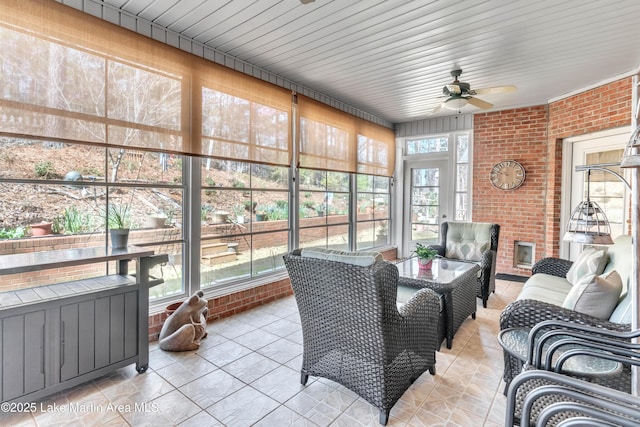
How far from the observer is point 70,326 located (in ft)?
6.91

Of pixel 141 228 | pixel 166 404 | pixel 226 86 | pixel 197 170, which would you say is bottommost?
pixel 166 404

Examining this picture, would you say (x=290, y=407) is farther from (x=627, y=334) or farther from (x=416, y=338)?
(x=627, y=334)

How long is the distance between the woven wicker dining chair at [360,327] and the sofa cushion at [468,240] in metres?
2.52

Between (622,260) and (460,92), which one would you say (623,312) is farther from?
(460,92)

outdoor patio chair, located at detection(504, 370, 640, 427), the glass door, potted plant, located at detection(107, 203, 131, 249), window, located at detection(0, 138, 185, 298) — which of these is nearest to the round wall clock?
the glass door

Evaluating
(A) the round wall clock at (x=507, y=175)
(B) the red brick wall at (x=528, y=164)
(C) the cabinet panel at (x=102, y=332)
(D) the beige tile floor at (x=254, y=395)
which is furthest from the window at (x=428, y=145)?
(C) the cabinet panel at (x=102, y=332)

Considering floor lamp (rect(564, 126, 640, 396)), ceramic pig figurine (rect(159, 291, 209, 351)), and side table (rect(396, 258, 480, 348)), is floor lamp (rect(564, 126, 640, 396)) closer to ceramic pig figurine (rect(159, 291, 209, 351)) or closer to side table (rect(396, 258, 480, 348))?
side table (rect(396, 258, 480, 348))

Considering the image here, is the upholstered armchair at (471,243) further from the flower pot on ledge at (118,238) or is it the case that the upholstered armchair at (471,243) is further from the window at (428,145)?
the flower pot on ledge at (118,238)

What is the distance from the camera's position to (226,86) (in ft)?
11.2

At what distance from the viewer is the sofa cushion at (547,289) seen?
2.73 m

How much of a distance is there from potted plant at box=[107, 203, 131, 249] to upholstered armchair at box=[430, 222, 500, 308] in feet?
12.3

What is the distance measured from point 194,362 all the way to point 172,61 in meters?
2.65

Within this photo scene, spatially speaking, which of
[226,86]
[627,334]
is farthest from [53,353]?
[627,334]

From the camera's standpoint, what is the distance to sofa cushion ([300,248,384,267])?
177 cm
